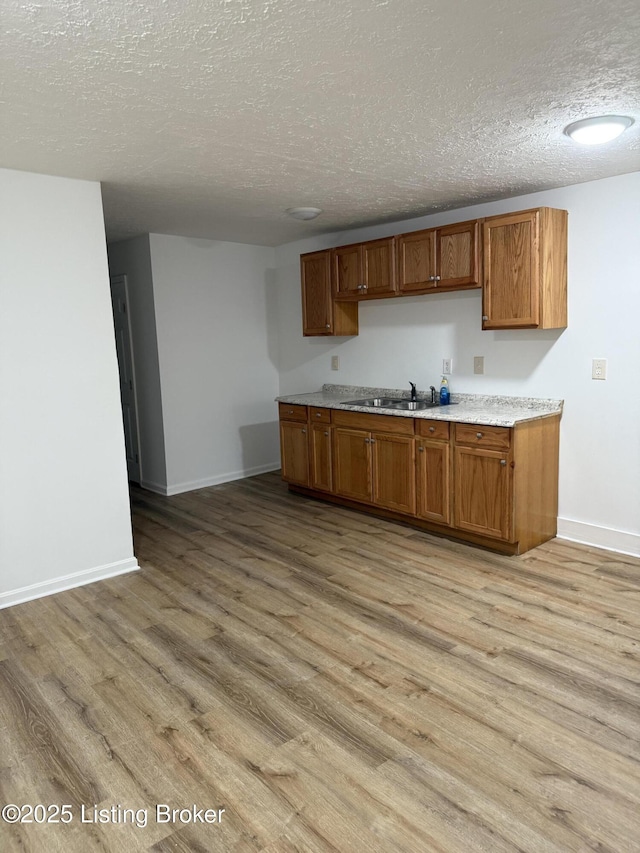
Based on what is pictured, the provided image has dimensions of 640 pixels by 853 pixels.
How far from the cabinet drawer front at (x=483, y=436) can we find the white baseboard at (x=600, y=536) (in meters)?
0.88

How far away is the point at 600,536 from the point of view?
3.91 m

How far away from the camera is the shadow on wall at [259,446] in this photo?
6.11 meters

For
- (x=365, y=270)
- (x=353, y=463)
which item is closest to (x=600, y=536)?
(x=353, y=463)

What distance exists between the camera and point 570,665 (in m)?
2.59

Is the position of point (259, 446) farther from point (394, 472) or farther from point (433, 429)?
point (433, 429)

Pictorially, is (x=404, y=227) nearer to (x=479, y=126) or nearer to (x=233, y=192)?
(x=233, y=192)

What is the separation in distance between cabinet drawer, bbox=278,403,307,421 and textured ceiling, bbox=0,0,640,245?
6.25ft

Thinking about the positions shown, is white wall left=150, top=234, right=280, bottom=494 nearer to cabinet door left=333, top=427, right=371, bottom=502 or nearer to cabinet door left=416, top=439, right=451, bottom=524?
cabinet door left=333, top=427, right=371, bottom=502

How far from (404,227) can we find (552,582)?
2.98 m

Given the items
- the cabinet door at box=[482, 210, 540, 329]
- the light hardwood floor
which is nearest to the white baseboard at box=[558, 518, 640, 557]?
the light hardwood floor

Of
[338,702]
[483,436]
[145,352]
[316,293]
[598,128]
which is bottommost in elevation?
[338,702]

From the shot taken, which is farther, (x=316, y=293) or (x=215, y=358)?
(x=215, y=358)

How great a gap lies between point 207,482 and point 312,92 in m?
4.12

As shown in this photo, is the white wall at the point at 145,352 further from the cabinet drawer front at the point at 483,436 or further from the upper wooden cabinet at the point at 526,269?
the upper wooden cabinet at the point at 526,269
